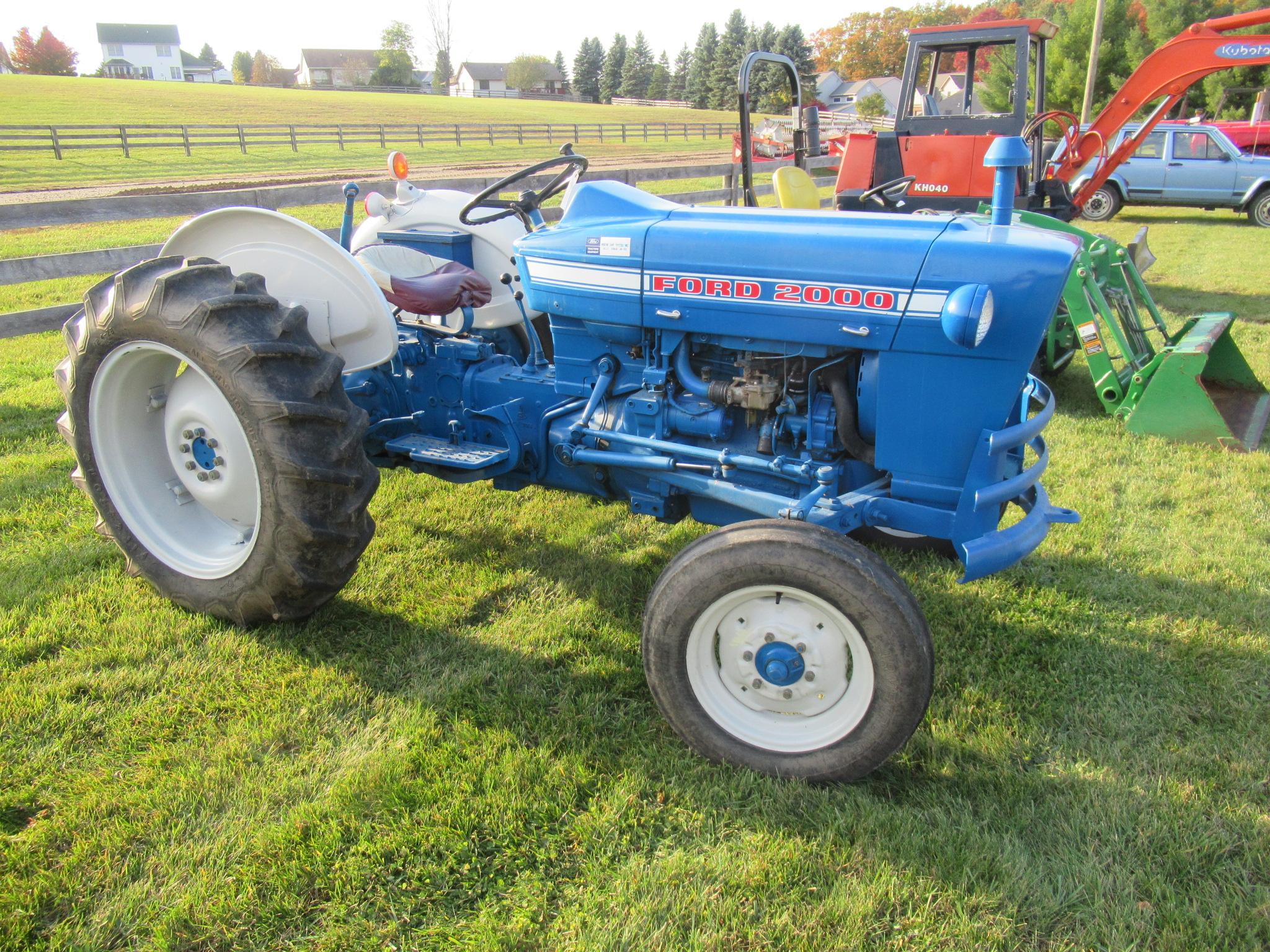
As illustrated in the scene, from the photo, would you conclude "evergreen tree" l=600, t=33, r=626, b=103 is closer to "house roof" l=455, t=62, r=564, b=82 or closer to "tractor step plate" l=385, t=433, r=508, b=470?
"house roof" l=455, t=62, r=564, b=82

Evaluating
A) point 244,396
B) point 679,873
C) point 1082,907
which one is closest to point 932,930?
point 1082,907

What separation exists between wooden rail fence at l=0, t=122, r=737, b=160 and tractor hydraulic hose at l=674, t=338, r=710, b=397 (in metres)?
21.4

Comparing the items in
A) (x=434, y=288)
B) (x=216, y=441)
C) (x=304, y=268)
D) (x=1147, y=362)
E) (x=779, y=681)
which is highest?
(x=304, y=268)

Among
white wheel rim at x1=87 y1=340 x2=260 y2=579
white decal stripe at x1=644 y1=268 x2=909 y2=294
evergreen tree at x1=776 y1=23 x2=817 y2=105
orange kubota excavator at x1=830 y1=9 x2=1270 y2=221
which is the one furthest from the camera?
evergreen tree at x1=776 y1=23 x2=817 y2=105

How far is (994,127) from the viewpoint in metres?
8.95

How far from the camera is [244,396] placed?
2.72 metres

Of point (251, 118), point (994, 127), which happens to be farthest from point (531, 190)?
point (251, 118)

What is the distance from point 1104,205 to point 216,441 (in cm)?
1589

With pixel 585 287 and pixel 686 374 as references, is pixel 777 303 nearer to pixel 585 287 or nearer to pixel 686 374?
pixel 686 374

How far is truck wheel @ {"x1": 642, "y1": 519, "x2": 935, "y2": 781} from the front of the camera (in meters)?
2.20

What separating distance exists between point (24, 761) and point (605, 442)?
2004 millimetres

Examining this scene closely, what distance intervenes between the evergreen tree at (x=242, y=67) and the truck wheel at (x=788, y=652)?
110421 millimetres

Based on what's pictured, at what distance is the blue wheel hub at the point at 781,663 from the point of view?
2367mm

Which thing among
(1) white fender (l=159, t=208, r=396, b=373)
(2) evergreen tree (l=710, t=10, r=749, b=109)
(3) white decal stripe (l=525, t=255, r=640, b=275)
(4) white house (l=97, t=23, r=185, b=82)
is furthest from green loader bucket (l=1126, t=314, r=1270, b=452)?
(4) white house (l=97, t=23, r=185, b=82)
